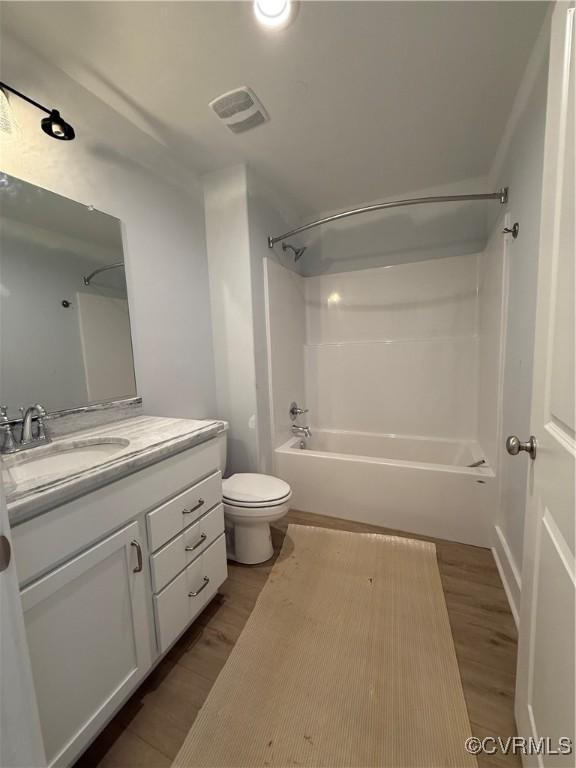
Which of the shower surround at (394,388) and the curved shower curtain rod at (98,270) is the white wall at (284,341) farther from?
the curved shower curtain rod at (98,270)

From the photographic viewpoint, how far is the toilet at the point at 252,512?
63.6 inches

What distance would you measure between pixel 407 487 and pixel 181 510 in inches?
57.1

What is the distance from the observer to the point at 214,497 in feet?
4.48

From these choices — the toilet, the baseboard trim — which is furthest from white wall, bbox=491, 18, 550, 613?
the toilet

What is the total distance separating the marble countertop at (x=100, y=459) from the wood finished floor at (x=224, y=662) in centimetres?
85

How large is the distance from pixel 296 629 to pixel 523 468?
4.11 ft

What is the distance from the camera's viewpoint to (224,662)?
1181 millimetres

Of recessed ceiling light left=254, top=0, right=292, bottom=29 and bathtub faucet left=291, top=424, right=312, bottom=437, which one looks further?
bathtub faucet left=291, top=424, right=312, bottom=437

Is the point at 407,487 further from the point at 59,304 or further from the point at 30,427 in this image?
the point at 59,304

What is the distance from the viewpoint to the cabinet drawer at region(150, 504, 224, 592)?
1.06 metres

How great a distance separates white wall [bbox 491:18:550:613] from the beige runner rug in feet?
1.46

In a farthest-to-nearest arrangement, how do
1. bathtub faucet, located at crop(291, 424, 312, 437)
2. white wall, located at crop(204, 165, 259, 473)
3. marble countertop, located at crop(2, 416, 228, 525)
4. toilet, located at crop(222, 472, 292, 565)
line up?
bathtub faucet, located at crop(291, 424, 312, 437) < white wall, located at crop(204, 165, 259, 473) < toilet, located at crop(222, 472, 292, 565) < marble countertop, located at crop(2, 416, 228, 525)

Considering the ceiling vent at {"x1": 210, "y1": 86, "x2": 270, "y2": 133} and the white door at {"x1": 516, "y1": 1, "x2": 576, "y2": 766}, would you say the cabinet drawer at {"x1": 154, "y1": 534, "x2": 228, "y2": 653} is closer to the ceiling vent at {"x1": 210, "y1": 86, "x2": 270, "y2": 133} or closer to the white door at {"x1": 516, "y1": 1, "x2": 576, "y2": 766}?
the white door at {"x1": 516, "y1": 1, "x2": 576, "y2": 766}

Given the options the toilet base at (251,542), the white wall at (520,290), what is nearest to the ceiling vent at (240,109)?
the white wall at (520,290)
